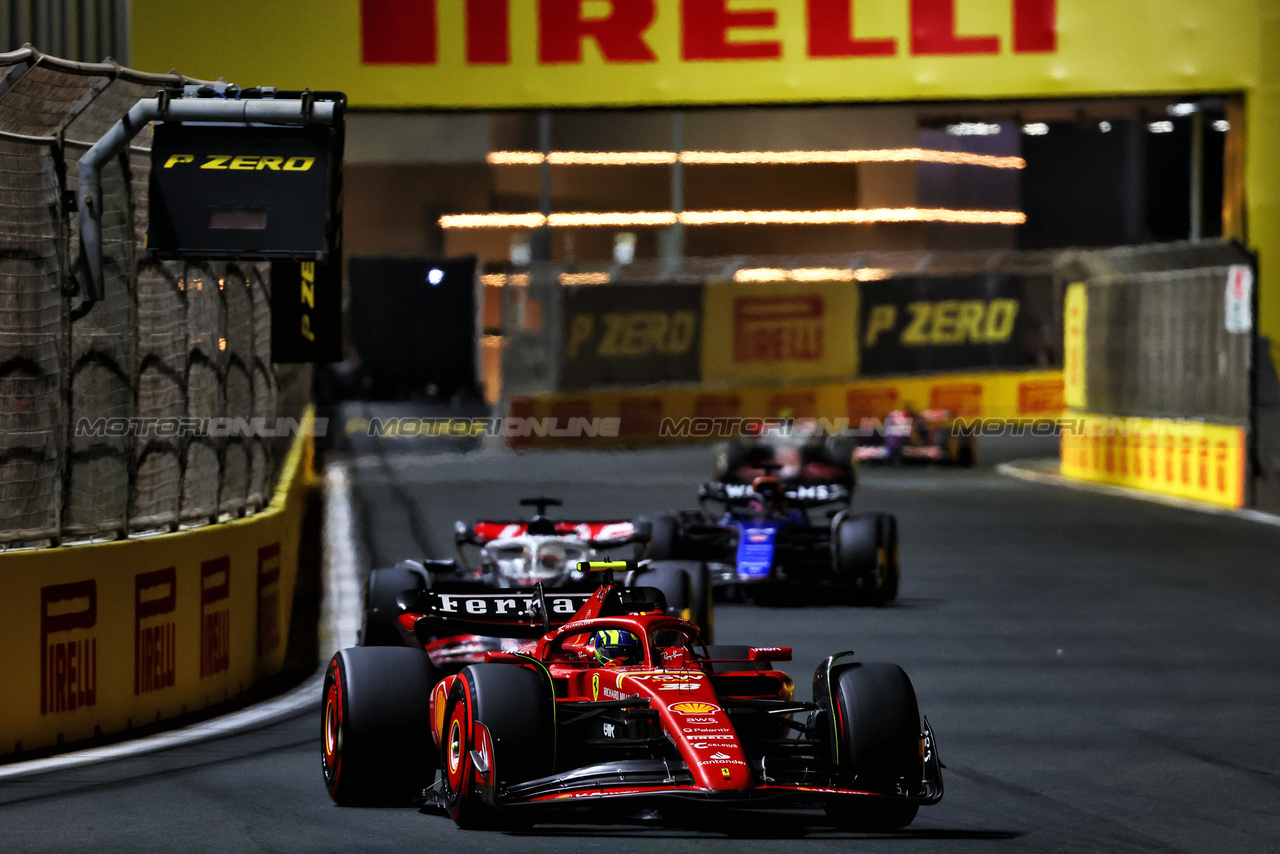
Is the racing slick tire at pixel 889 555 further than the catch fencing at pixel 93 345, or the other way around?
the racing slick tire at pixel 889 555

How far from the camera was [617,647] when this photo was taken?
330 inches

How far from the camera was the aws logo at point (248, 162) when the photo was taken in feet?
29.6

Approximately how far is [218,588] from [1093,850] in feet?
17.1

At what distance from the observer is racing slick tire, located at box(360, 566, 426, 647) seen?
1138 centimetres

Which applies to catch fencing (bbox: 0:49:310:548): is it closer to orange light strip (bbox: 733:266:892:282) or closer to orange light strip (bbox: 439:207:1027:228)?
orange light strip (bbox: 733:266:892:282)

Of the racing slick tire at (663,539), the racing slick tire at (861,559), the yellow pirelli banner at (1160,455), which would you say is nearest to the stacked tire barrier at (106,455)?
the racing slick tire at (663,539)

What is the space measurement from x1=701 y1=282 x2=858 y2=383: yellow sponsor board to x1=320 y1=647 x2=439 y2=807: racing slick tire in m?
31.4

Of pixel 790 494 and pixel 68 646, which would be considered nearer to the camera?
pixel 68 646

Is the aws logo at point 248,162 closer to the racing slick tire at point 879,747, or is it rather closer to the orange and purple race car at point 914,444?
the racing slick tire at point 879,747

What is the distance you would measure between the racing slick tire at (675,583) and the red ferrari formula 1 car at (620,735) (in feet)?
11.1

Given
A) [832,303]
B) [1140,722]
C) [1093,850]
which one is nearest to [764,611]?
[1140,722]

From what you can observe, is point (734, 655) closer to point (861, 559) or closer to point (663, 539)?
point (861, 559)

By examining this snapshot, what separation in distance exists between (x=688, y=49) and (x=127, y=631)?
12.1 m

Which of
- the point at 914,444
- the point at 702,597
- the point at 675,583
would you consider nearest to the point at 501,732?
the point at 675,583
